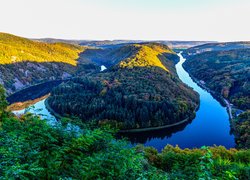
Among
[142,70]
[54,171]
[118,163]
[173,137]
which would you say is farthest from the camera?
[142,70]

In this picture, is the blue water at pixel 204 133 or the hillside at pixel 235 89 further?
the blue water at pixel 204 133

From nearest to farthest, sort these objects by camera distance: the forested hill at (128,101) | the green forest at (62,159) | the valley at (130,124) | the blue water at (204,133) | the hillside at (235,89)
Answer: the green forest at (62,159), the valley at (130,124), the hillside at (235,89), the blue water at (204,133), the forested hill at (128,101)

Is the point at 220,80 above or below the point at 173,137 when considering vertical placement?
above

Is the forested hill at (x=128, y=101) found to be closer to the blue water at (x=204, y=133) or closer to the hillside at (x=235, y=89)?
the blue water at (x=204, y=133)

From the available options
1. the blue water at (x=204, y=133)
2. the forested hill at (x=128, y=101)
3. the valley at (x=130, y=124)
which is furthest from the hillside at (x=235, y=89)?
the forested hill at (x=128, y=101)

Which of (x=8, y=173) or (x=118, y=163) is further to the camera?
(x=118, y=163)

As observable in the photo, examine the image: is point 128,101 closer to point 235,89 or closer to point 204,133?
point 204,133

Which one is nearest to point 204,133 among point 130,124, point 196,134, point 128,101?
point 196,134

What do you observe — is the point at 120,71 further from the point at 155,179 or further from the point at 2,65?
the point at 155,179

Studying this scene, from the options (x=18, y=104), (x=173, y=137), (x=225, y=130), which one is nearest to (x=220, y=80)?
(x=225, y=130)
